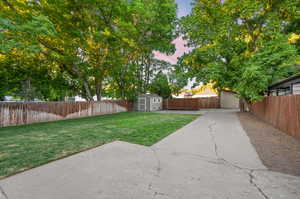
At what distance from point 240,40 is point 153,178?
11781mm

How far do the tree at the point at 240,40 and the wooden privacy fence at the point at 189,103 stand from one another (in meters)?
6.90

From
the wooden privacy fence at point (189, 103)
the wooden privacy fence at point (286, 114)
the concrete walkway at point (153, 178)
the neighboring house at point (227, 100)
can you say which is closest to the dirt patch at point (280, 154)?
the concrete walkway at point (153, 178)

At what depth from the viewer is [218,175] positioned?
7.02 feet

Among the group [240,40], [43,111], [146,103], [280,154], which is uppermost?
[240,40]

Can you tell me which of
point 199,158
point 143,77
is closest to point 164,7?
point 143,77

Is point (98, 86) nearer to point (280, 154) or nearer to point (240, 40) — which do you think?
point (240, 40)

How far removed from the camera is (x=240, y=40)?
9.81m

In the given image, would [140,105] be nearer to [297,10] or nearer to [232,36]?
[232,36]

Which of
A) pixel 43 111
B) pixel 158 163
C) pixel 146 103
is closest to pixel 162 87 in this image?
pixel 146 103

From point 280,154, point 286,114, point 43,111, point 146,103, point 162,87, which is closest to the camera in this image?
point 280,154

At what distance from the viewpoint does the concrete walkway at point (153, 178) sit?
5.55 ft

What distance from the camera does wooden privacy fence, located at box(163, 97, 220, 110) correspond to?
1767 centimetres

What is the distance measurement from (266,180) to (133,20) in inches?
620

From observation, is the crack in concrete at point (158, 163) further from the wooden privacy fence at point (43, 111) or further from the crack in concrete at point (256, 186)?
the wooden privacy fence at point (43, 111)
